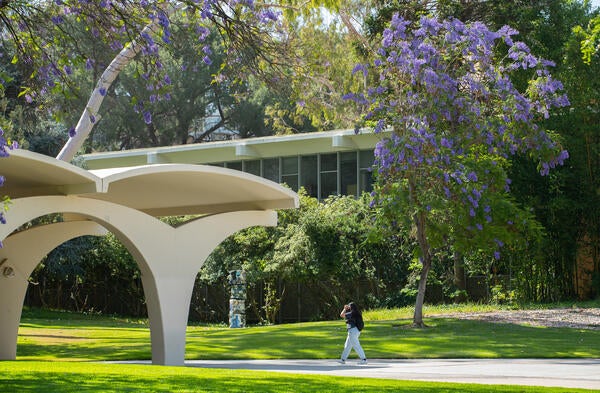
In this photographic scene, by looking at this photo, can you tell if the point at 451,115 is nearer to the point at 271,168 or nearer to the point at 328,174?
the point at 328,174

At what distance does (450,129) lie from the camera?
88.1 feet

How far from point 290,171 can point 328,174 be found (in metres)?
1.92

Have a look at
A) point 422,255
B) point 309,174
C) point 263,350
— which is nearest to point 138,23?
point 263,350

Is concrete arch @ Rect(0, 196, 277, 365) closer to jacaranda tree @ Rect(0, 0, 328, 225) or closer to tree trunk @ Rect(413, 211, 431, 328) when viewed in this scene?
jacaranda tree @ Rect(0, 0, 328, 225)

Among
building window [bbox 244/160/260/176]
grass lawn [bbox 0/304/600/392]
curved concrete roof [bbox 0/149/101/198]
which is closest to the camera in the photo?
grass lawn [bbox 0/304/600/392]

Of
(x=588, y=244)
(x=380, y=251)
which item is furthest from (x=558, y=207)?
(x=380, y=251)

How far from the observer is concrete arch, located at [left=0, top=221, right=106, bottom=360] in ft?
70.8

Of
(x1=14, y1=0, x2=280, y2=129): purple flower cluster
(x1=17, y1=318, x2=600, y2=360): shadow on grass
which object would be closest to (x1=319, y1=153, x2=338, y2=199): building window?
(x1=17, y1=318, x2=600, y2=360): shadow on grass

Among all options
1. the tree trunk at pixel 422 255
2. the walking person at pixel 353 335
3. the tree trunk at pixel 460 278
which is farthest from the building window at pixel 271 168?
the walking person at pixel 353 335

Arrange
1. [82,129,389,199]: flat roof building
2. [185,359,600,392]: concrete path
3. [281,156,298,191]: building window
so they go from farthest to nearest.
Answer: [281,156,298,191]: building window, [82,129,389,199]: flat roof building, [185,359,600,392]: concrete path

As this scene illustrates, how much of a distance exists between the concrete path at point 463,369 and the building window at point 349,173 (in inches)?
895

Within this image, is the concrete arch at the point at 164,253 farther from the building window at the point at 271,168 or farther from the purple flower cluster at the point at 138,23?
the building window at the point at 271,168

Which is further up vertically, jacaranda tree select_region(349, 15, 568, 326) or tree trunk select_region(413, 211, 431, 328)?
jacaranda tree select_region(349, 15, 568, 326)

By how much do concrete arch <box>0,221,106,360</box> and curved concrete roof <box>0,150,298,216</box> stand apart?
1.06 m
